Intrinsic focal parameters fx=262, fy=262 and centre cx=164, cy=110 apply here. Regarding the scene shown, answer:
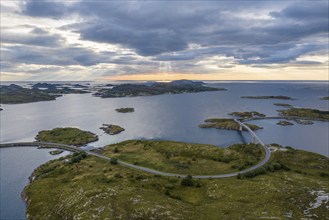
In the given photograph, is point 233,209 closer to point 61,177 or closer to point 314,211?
point 314,211

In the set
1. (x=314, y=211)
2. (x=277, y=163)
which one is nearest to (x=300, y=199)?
(x=314, y=211)

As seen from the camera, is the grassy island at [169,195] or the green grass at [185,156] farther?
the green grass at [185,156]

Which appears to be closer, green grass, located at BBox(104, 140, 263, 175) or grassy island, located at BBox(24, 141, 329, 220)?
grassy island, located at BBox(24, 141, 329, 220)

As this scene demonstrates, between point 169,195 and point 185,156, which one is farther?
point 185,156

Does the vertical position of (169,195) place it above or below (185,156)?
below
